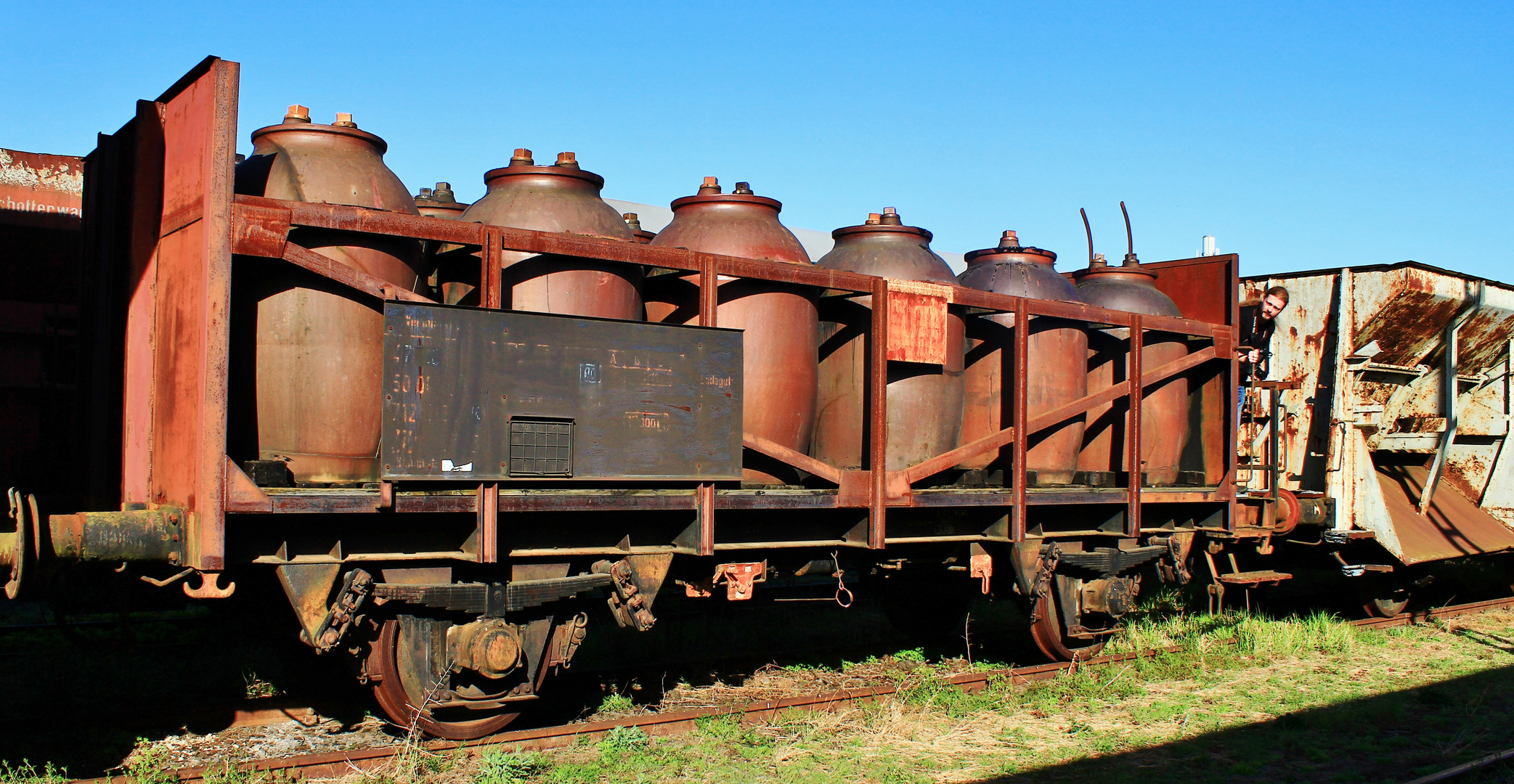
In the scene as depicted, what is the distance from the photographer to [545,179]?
6.31 meters

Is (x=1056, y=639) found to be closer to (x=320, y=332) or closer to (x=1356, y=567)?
(x=1356, y=567)

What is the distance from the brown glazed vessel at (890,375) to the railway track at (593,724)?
5.09ft

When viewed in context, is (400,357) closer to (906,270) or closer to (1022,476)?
(906,270)

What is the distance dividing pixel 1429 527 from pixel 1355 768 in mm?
5772

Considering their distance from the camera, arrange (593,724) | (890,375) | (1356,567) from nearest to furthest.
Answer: (593,724)
(890,375)
(1356,567)

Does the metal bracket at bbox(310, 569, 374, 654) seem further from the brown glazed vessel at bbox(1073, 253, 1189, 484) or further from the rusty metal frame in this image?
the brown glazed vessel at bbox(1073, 253, 1189, 484)

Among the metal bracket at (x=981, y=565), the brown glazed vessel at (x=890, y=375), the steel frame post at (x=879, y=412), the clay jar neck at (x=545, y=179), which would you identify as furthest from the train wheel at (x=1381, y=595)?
the clay jar neck at (x=545, y=179)

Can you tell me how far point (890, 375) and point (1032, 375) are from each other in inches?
54.4

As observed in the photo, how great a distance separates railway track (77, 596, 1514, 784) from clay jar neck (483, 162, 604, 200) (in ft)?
9.93

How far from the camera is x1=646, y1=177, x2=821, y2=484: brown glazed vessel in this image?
21.2 feet

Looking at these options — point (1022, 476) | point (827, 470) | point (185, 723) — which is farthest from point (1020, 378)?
point (185, 723)

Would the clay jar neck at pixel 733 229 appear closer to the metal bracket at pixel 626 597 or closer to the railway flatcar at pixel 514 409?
the railway flatcar at pixel 514 409

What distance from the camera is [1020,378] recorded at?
746 centimetres

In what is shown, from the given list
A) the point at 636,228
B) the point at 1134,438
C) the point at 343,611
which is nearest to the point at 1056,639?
the point at 1134,438
